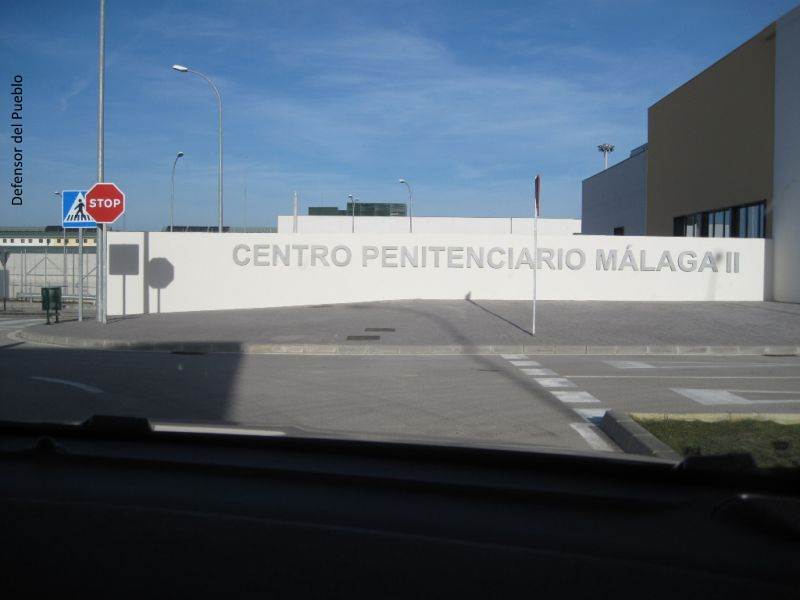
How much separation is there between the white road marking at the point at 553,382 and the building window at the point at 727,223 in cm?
1989

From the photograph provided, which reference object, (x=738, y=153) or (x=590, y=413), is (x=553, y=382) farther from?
(x=738, y=153)

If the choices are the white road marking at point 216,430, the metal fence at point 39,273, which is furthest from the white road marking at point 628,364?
the metal fence at point 39,273

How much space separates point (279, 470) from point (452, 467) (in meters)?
0.70

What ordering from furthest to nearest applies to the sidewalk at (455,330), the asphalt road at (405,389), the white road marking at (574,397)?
1. the sidewalk at (455,330)
2. the white road marking at (574,397)
3. the asphalt road at (405,389)

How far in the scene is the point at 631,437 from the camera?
6148 mm

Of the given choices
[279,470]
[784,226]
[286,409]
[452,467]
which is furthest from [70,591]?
[784,226]

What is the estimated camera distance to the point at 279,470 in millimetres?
3010

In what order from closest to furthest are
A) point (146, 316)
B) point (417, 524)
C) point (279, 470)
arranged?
point (417, 524) → point (279, 470) → point (146, 316)

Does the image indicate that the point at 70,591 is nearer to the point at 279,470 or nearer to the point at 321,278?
the point at 279,470

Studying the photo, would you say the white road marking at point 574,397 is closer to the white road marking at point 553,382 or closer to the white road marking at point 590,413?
the white road marking at point 590,413

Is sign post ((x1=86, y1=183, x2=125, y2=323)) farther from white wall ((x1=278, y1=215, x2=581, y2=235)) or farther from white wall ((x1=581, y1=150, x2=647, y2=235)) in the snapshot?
white wall ((x1=278, y1=215, x2=581, y2=235))

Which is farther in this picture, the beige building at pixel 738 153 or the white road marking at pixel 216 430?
the beige building at pixel 738 153

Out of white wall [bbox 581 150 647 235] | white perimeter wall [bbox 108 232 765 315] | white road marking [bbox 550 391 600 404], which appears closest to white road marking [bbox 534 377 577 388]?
white road marking [bbox 550 391 600 404]

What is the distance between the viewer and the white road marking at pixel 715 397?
8914mm
